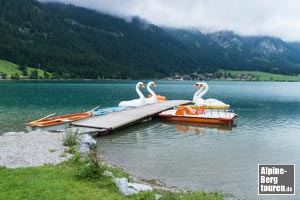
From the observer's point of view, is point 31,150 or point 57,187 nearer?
point 57,187

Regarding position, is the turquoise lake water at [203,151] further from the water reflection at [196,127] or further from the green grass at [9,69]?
the green grass at [9,69]

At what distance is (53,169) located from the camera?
1335 centimetres

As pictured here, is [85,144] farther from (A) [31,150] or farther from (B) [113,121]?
(B) [113,121]

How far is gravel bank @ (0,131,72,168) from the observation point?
14.9 metres

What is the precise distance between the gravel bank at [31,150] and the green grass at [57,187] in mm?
1732

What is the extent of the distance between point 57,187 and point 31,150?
301 inches

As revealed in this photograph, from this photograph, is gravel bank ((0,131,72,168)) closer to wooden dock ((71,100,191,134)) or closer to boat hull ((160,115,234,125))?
wooden dock ((71,100,191,134))

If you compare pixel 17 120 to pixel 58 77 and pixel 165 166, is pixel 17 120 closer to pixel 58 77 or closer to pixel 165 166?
pixel 165 166

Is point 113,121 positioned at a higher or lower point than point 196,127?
higher

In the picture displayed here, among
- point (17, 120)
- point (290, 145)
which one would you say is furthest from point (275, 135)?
point (17, 120)

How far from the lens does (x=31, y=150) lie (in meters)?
17.7

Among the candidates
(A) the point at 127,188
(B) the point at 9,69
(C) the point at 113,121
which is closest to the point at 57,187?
(A) the point at 127,188

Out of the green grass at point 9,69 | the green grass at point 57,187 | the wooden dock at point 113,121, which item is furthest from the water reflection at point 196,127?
the green grass at point 9,69

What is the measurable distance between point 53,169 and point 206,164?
30.8 ft
